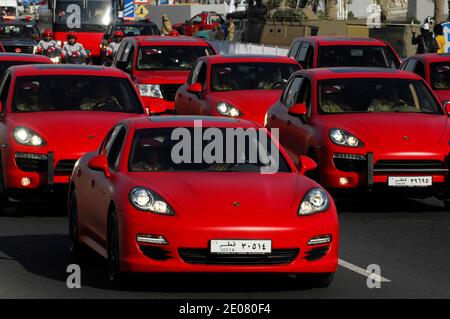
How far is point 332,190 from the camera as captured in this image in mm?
17672

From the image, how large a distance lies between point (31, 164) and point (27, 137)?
303mm

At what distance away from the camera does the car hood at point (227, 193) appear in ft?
37.2

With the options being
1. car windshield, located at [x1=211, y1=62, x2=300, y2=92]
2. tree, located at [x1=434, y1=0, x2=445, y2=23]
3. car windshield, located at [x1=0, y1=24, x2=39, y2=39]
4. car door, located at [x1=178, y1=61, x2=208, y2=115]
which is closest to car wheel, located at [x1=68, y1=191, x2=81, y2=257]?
car door, located at [x1=178, y1=61, x2=208, y2=115]

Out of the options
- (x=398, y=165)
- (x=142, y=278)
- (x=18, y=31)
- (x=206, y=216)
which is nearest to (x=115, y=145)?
(x=142, y=278)

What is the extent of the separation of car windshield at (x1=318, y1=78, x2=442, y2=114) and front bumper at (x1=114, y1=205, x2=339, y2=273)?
7.53m

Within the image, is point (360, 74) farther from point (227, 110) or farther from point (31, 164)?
point (31, 164)

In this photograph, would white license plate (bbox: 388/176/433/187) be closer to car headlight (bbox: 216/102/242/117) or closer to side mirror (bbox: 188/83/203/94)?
car headlight (bbox: 216/102/242/117)

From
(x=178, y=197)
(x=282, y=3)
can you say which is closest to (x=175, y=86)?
(x=178, y=197)

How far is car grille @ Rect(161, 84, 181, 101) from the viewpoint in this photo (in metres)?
29.3

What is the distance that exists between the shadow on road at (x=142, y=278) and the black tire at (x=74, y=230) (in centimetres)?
7

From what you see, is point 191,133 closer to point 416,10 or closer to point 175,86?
point 175,86

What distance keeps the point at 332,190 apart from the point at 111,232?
20.4ft

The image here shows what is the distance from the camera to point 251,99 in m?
23.8

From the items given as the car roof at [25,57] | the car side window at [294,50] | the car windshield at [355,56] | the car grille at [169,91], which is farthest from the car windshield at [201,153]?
the car side window at [294,50]
